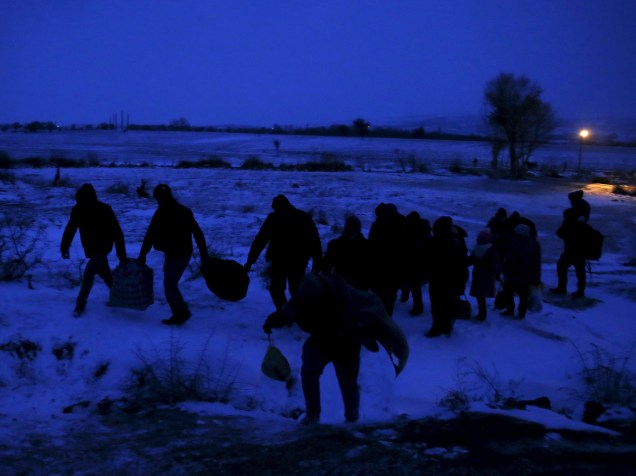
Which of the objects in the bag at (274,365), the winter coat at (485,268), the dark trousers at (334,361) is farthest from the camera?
the winter coat at (485,268)

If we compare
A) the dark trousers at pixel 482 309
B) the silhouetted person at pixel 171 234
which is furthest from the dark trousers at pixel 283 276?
the dark trousers at pixel 482 309

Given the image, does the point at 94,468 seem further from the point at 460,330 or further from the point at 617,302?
the point at 617,302

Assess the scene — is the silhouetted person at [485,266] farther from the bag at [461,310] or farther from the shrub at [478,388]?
the shrub at [478,388]

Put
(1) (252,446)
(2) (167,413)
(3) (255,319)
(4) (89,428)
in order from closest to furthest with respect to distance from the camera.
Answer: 1. (1) (252,446)
2. (4) (89,428)
3. (2) (167,413)
4. (3) (255,319)

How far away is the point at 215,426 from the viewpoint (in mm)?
4348

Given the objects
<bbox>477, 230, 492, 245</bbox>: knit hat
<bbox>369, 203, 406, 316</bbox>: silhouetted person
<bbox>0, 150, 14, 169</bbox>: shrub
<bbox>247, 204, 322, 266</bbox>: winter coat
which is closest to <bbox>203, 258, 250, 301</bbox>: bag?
<bbox>247, 204, 322, 266</bbox>: winter coat

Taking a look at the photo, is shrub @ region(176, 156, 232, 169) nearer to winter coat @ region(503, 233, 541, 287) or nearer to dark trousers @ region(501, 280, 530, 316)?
dark trousers @ region(501, 280, 530, 316)

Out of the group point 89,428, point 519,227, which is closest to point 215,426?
point 89,428

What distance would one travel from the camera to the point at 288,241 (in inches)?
236

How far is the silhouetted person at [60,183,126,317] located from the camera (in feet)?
19.6

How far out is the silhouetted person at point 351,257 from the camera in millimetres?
5941

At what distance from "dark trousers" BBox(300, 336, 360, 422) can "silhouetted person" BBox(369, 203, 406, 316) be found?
239 cm

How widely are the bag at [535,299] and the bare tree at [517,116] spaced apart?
2878 centimetres

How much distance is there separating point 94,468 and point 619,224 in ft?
57.2
